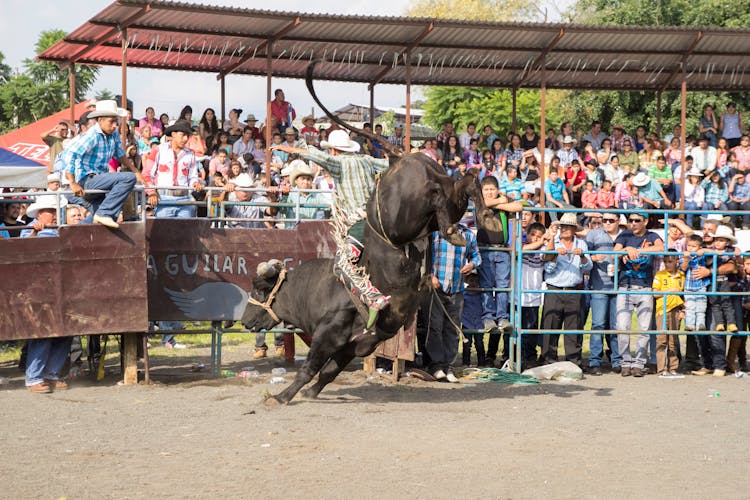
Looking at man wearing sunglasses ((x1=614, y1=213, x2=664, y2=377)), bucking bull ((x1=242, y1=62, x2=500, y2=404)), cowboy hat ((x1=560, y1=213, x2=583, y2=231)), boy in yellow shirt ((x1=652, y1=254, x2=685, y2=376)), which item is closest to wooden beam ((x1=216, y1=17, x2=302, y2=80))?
cowboy hat ((x1=560, y1=213, x2=583, y2=231))

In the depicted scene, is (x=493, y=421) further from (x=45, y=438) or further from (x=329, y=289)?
(x=45, y=438)

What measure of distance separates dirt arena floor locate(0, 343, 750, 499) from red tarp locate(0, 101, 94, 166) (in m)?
10.2

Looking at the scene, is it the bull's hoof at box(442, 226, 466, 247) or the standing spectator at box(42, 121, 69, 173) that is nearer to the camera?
the bull's hoof at box(442, 226, 466, 247)

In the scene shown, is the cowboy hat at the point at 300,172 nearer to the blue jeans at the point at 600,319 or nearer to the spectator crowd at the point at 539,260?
the spectator crowd at the point at 539,260

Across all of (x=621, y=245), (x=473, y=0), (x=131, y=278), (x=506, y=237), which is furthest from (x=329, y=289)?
(x=473, y=0)

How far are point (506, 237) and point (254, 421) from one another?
4702 mm

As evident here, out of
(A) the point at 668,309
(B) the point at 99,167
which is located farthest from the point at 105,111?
(A) the point at 668,309

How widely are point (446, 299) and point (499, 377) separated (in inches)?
45.4

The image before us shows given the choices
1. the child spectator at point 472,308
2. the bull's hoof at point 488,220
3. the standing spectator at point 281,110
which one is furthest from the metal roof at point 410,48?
the bull's hoof at point 488,220

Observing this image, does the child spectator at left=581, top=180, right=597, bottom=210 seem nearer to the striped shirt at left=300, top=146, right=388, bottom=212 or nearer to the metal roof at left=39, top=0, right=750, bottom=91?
the metal roof at left=39, top=0, right=750, bottom=91

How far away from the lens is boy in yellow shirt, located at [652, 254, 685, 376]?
12.6 metres

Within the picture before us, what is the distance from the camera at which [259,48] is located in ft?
53.8

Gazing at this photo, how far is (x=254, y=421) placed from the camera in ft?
29.9

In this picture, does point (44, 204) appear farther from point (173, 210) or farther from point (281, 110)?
point (281, 110)
